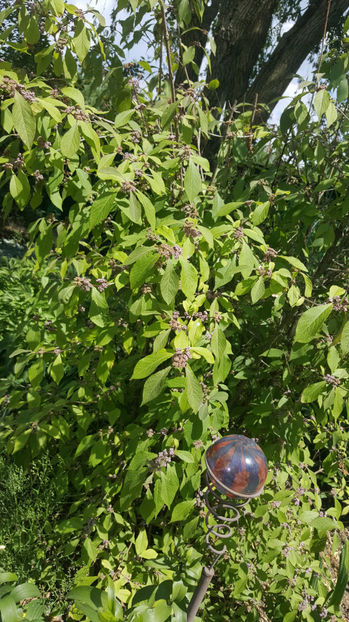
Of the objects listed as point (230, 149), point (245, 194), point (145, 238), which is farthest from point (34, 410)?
point (230, 149)

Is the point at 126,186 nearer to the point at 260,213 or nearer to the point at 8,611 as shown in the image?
the point at 260,213

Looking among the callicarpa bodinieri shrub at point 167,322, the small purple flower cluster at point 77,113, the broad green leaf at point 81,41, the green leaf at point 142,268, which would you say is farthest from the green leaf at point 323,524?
the broad green leaf at point 81,41

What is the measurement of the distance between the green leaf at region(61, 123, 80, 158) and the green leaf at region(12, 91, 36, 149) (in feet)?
0.29

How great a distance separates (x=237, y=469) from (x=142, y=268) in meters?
0.55

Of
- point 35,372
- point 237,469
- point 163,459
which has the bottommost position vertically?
point 163,459

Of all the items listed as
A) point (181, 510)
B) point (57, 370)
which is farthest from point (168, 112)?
point (181, 510)

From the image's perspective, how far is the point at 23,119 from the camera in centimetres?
107

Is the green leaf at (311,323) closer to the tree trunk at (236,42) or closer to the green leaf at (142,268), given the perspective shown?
the green leaf at (142,268)

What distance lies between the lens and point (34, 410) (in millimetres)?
1766

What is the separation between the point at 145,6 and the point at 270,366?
142 cm

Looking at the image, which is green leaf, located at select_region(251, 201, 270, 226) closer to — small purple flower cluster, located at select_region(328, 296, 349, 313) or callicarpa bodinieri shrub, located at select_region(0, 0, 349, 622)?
callicarpa bodinieri shrub, located at select_region(0, 0, 349, 622)

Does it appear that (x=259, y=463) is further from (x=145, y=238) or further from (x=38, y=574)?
(x=38, y=574)

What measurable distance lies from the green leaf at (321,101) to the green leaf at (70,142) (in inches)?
29.2

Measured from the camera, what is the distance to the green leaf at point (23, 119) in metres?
1.06
